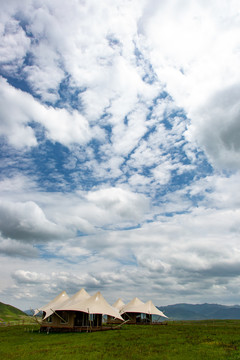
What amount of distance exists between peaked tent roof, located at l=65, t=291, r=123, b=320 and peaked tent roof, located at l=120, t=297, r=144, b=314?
19.1 m

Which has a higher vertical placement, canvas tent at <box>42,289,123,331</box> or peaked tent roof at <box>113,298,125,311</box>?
peaked tent roof at <box>113,298,125,311</box>

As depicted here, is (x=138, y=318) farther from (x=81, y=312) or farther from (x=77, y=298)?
(x=77, y=298)

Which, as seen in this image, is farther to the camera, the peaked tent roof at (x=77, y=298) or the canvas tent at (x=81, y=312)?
the peaked tent roof at (x=77, y=298)

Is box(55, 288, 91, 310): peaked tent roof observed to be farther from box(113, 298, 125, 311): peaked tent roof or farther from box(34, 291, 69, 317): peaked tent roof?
box(113, 298, 125, 311): peaked tent roof

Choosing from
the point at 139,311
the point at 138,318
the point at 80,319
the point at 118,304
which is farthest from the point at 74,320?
the point at 118,304

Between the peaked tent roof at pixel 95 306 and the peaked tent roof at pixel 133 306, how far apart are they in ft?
62.7

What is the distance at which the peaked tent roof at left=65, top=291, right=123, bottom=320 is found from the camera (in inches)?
1730

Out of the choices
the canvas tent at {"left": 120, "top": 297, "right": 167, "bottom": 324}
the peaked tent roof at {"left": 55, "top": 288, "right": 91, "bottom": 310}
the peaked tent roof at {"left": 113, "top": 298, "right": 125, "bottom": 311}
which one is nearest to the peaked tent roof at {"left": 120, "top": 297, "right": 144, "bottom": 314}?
the canvas tent at {"left": 120, "top": 297, "right": 167, "bottom": 324}

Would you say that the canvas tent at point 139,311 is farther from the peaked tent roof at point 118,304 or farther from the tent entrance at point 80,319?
the tent entrance at point 80,319

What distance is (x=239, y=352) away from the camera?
792 inches

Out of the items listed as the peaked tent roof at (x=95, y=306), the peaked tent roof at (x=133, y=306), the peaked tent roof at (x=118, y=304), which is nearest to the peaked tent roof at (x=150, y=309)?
the peaked tent roof at (x=133, y=306)

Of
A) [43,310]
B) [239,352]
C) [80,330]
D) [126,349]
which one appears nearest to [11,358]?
[126,349]

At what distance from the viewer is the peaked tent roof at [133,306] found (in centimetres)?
6288

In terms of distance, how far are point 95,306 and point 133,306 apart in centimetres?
2311
